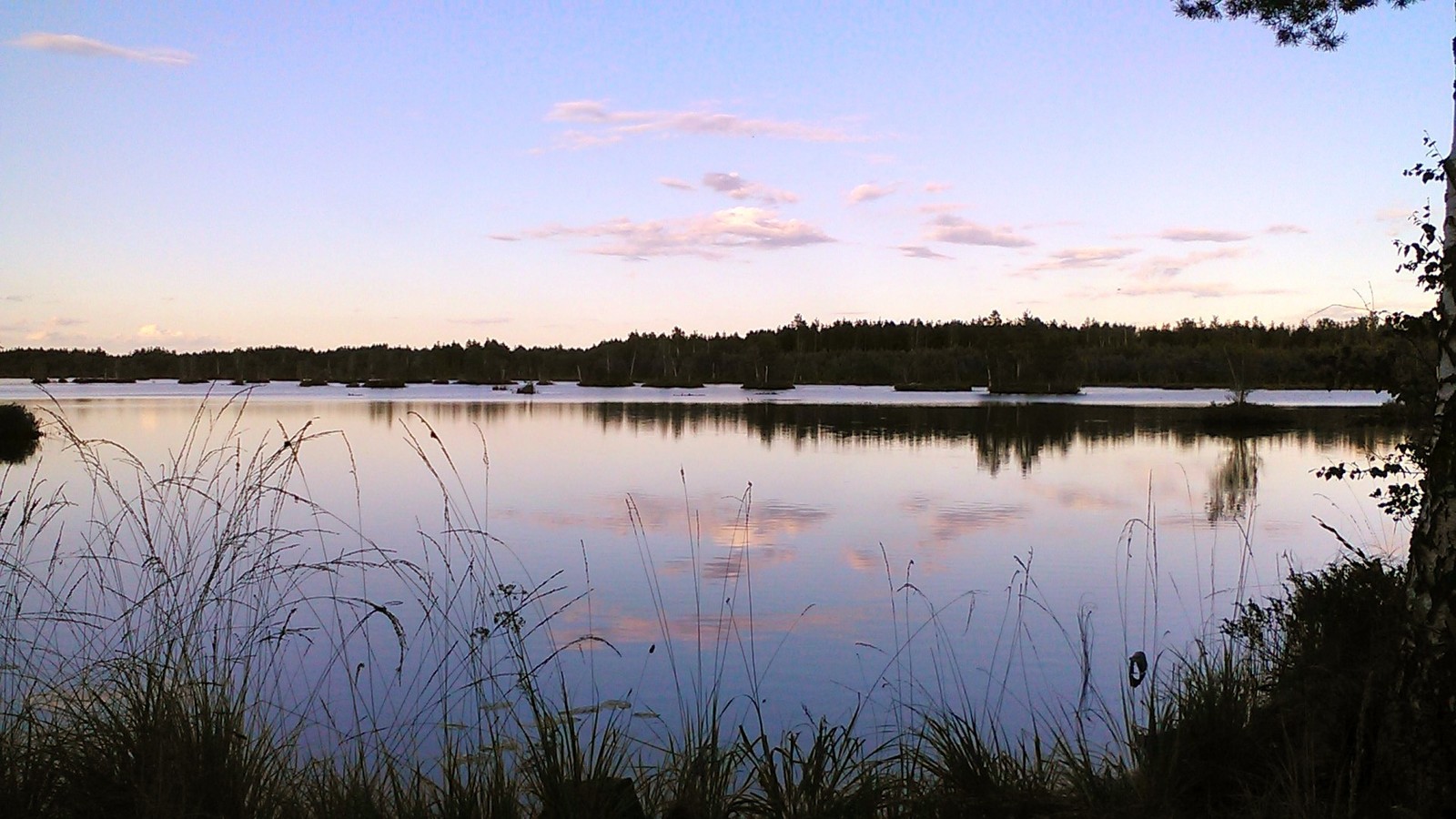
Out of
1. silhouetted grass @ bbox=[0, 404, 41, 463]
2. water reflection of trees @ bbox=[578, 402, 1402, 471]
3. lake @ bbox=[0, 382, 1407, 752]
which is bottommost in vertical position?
lake @ bbox=[0, 382, 1407, 752]

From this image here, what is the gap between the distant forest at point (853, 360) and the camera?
7519 cm

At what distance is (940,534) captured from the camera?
11.8 meters

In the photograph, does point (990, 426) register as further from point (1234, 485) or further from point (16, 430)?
point (16, 430)

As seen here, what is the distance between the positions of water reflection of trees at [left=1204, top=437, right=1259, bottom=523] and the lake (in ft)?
0.36

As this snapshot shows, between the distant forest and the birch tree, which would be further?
the distant forest

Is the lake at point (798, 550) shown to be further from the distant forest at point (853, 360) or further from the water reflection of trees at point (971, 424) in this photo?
the distant forest at point (853, 360)

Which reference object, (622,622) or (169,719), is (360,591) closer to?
(622,622)

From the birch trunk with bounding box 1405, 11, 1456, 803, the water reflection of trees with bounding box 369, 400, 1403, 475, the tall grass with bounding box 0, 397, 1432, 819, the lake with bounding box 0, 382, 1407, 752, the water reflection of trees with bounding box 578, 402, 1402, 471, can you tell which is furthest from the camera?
the water reflection of trees with bounding box 578, 402, 1402, 471

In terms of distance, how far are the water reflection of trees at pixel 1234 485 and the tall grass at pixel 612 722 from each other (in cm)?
646

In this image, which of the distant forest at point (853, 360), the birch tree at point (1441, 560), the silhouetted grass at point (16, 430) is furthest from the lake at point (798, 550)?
the distant forest at point (853, 360)

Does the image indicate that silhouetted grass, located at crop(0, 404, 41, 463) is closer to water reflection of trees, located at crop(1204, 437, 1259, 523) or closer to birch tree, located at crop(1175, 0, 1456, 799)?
water reflection of trees, located at crop(1204, 437, 1259, 523)

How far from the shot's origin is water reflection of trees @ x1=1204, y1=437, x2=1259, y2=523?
13.8m

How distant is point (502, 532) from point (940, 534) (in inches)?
188

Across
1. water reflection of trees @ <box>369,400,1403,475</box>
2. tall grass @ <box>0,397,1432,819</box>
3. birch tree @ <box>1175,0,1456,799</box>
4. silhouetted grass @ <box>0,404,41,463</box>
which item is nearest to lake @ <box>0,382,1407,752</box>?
tall grass @ <box>0,397,1432,819</box>
